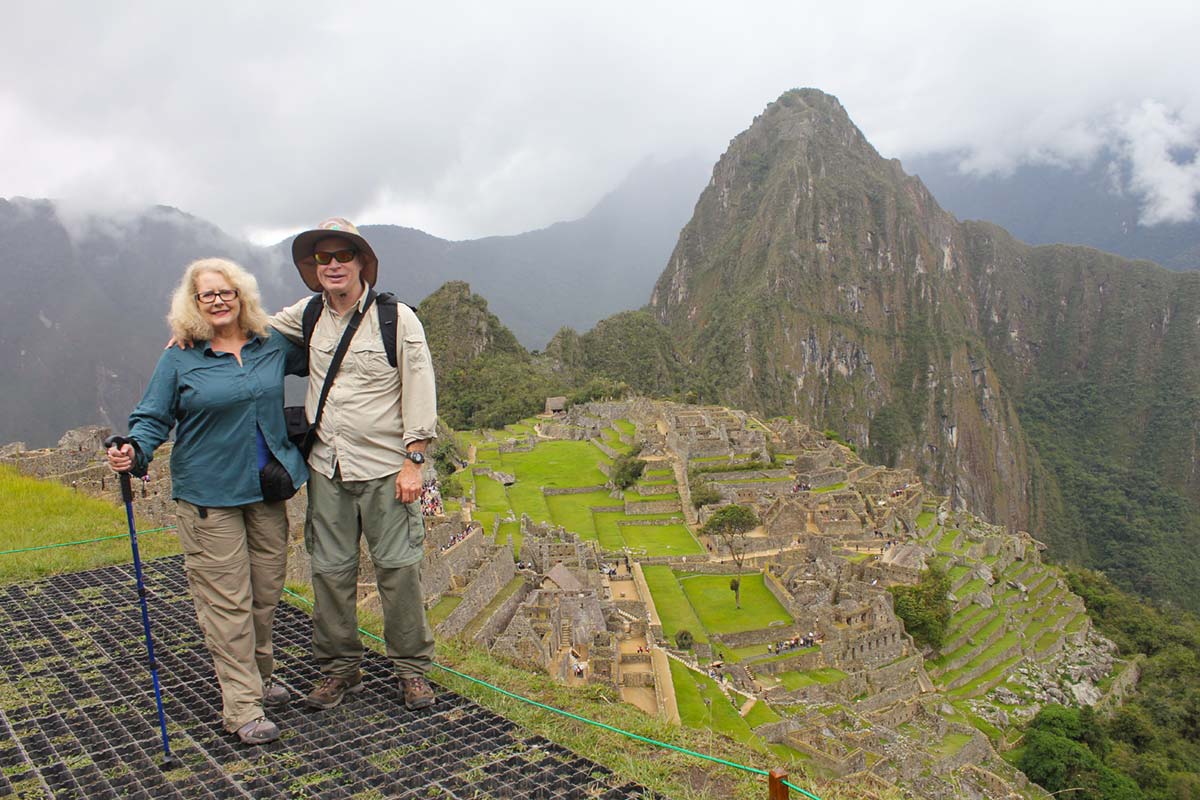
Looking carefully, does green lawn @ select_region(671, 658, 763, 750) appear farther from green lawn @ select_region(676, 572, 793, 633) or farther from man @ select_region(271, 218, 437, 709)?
man @ select_region(271, 218, 437, 709)

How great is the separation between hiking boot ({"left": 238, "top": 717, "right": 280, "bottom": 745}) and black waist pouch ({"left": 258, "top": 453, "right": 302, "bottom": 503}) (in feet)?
3.56

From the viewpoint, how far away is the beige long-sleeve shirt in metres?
3.87

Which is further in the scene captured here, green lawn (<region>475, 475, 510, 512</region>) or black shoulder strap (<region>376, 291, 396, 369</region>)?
green lawn (<region>475, 475, 510, 512</region>)

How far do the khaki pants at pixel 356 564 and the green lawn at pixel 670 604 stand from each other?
12.8m

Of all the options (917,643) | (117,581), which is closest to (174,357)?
(117,581)

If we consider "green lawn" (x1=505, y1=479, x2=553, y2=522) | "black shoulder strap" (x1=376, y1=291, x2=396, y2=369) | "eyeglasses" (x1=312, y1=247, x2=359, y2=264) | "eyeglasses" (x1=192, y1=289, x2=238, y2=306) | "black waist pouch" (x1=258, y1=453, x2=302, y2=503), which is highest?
"eyeglasses" (x1=312, y1=247, x2=359, y2=264)

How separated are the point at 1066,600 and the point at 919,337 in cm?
9388

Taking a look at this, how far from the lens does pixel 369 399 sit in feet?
12.8

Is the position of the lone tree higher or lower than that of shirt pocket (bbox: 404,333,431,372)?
lower

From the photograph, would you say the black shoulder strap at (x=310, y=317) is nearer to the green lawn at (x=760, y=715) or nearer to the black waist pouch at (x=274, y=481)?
the black waist pouch at (x=274, y=481)

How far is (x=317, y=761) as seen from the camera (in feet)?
11.2

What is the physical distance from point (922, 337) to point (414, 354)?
122842mm

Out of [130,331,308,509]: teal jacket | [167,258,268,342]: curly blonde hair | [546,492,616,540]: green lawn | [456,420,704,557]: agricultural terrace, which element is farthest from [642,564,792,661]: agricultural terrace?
[167,258,268,342]: curly blonde hair

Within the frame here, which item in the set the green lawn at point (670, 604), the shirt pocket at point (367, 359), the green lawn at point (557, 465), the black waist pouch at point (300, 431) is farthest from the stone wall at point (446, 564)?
the green lawn at point (557, 465)
